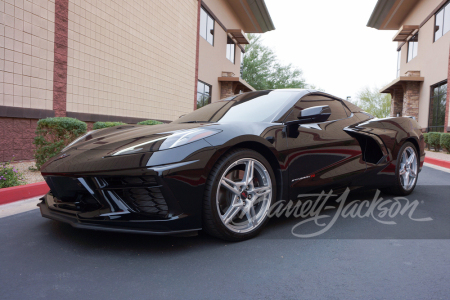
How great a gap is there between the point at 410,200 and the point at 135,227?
345 cm

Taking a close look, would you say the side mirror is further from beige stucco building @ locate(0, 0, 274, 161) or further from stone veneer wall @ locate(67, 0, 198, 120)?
stone veneer wall @ locate(67, 0, 198, 120)

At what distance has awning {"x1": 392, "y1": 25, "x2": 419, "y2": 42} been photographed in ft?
68.0

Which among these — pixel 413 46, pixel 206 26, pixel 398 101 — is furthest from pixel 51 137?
pixel 398 101

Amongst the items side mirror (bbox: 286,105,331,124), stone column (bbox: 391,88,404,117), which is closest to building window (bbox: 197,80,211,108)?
stone column (bbox: 391,88,404,117)

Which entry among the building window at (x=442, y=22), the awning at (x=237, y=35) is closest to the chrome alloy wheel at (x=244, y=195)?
the building window at (x=442, y=22)

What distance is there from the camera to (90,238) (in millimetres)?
2629

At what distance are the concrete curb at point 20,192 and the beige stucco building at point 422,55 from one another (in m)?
16.2

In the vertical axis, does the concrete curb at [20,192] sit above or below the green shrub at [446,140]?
below

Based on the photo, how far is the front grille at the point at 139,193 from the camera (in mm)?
2273

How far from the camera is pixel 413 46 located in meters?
22.2

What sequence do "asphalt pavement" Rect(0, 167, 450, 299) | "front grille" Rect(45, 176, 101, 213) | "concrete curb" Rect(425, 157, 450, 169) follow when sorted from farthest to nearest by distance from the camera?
"concrete curb" Rect(425, 157, 450, 169)
"front grille" Rect(45, 176, 101, 213)
"asphalt pavement" Rect(0, 167, 450, 299)

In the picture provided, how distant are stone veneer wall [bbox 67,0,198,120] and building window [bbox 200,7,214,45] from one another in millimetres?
1913

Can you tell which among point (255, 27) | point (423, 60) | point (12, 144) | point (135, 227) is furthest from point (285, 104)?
point (255, 27)

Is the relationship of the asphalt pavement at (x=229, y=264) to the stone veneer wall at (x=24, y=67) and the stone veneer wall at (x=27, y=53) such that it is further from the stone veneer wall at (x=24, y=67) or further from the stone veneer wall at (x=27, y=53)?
the stone veneer wall at (x=27, y=53)
